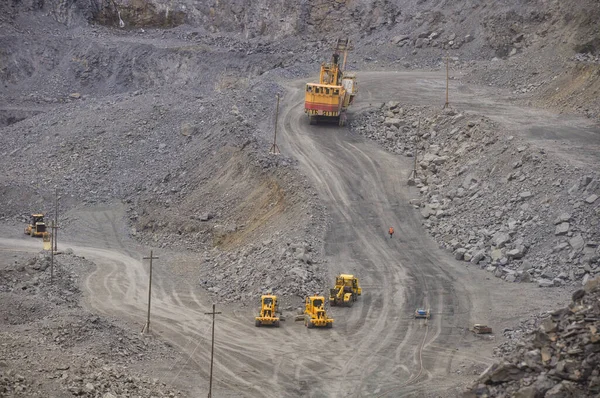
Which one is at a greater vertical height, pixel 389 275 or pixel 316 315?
pixel 389 275

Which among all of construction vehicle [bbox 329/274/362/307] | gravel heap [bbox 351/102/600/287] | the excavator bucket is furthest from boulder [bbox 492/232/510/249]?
the excavator bucket

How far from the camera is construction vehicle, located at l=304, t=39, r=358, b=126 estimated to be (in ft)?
148

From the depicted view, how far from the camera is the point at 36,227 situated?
42.4 m

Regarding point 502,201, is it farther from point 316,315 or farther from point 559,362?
point 559,362

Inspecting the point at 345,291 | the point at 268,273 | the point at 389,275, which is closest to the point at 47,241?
the point at 268,273

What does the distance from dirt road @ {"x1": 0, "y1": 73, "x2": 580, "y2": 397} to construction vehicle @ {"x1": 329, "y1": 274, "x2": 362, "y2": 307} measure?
292mm

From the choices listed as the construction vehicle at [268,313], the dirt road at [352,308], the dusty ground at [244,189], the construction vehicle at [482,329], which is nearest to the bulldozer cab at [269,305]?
the construction vehicle at [268,313]

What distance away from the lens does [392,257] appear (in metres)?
34.6

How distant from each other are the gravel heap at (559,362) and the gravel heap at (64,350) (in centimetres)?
824

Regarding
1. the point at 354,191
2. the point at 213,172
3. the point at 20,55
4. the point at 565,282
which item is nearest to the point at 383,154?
the point at 354,191

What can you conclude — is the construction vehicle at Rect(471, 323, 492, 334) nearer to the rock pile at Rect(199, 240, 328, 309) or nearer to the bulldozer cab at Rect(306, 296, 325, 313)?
the bulldozer cab at Rect(306, 296, 325, 313)

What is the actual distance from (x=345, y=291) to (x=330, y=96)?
15.7 meters

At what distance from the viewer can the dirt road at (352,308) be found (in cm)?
2570

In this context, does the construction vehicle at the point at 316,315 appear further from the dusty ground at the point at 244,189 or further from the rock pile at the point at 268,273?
the rock pile at the point at 268,273
